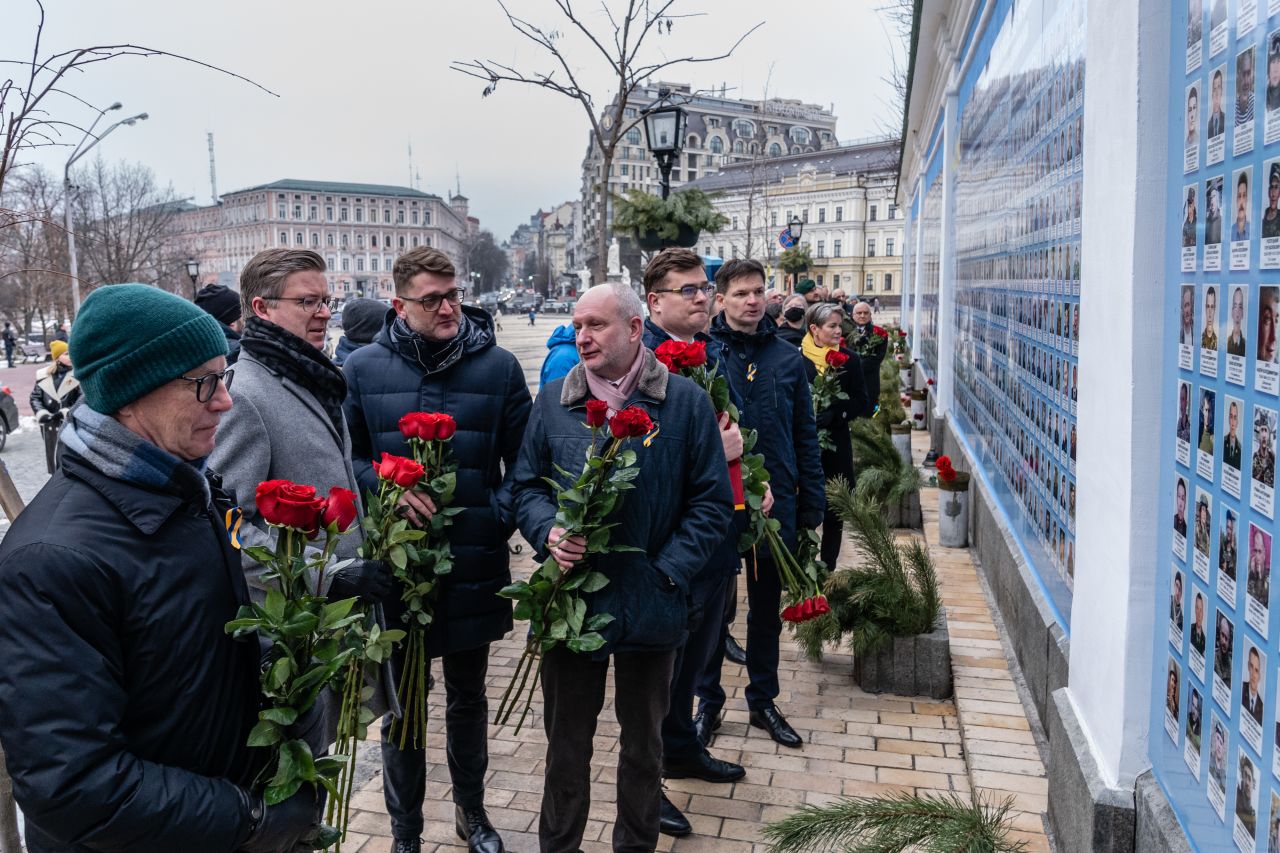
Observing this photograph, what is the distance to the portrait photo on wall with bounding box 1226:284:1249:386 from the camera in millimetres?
1967

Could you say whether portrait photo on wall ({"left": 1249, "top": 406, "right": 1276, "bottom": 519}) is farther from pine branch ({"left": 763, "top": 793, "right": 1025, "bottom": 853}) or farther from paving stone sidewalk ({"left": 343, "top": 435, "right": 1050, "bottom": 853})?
paving stone sidewalk ({"left": 343, "top": 435, "right": 1050, "bottom": 853})

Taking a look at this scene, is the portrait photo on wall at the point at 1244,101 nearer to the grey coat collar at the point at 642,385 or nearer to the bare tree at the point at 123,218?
the grey coat collar at the point at 642,385

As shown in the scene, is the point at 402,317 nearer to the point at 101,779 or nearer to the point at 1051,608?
the point at 101,779

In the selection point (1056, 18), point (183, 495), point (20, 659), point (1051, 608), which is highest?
point (1056, 18)

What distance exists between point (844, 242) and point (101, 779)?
8769cm

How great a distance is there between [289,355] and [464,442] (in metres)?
0.77

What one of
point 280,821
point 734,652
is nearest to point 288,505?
point 280,821

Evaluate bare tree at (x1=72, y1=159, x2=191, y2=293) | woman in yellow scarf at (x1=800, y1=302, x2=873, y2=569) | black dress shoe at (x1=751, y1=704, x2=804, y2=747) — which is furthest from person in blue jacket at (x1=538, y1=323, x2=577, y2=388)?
bare tree at (x1=72, y1=159, x2=191, y2=293)

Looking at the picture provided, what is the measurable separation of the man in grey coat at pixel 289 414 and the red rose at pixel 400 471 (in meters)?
0.16

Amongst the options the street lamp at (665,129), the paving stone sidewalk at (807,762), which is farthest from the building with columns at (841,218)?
the paving stone sidewalk at (807,762)

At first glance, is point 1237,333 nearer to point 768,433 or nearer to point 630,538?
point 630,538

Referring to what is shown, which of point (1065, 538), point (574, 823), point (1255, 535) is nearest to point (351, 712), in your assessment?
point (574, 823)

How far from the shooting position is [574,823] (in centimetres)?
329

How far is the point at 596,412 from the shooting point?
301cm
